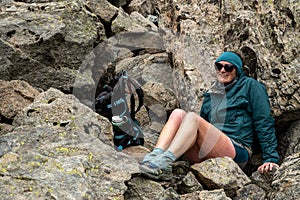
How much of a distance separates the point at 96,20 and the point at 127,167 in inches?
274

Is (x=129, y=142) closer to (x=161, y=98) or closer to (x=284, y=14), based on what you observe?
(x=161, y=98)

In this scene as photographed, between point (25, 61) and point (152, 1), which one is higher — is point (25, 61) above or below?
below

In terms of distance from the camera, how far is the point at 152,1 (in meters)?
19.7

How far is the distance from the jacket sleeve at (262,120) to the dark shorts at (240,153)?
0.36 meters

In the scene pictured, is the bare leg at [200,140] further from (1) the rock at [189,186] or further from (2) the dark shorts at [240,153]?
(1) the rock at [189,186]

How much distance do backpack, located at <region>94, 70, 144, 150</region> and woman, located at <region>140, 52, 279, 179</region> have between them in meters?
1.44

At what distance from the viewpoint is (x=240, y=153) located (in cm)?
987

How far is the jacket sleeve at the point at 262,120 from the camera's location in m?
9.98

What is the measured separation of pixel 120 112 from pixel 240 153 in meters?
2.75

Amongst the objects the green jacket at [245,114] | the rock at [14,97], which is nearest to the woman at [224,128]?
the green jacket at [245,114]

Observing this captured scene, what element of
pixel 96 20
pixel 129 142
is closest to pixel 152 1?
pixel 96 20

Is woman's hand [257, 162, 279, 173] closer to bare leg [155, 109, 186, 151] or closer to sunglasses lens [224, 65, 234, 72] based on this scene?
bare leg [155, 109, 186, 151]

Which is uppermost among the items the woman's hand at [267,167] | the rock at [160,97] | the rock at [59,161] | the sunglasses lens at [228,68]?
the sunglasses lens at [228,68]

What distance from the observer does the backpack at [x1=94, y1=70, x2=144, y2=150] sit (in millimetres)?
10594
